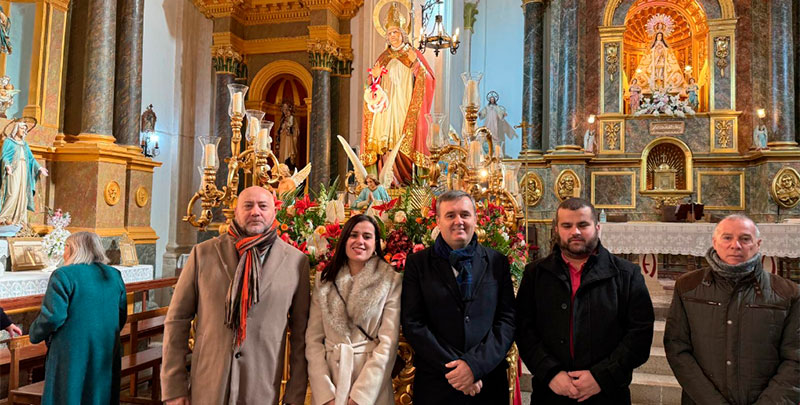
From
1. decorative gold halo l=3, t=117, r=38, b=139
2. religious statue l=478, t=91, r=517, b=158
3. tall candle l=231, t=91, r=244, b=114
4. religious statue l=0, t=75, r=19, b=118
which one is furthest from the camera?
religious statue l=478, t=91, r=517, b=158

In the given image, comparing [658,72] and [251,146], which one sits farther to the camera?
[658,72]

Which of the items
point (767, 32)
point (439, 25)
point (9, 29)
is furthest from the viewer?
point (767, 32)

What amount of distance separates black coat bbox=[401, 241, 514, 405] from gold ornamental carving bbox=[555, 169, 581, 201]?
28.2 feet

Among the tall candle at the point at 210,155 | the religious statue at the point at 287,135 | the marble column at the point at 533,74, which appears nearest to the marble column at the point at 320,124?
the religious statue at the point at 287,135

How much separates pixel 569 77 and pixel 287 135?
6966 mm

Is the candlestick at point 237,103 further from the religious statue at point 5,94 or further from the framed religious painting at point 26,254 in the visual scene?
the religious statue at point 5,94

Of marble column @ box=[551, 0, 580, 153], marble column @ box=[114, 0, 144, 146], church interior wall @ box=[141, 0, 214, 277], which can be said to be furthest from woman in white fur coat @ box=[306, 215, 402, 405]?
church interior wall @ box=[141, 0, 214, 277]

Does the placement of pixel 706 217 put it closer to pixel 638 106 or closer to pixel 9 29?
pixel 638 106

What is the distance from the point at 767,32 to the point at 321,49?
8.96 metres

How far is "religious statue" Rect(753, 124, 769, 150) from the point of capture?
32.6ft

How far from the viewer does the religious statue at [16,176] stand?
6.70 m


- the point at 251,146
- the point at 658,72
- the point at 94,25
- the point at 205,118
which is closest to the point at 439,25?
the point at 251,146

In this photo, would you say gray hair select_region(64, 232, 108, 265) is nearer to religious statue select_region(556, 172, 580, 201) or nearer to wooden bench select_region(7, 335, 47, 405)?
wooden bench select_region(7, 335, 47, 405)

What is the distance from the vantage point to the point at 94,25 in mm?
8289
